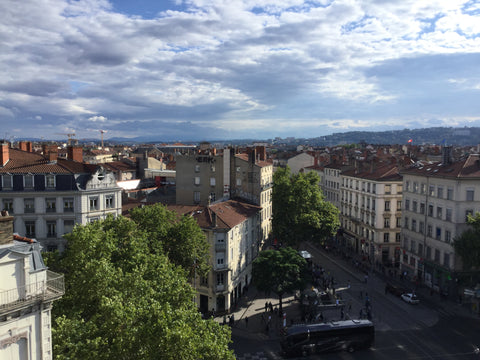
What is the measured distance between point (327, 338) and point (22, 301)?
26200 mm

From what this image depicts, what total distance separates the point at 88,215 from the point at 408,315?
36.1 m

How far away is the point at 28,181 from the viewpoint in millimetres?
43438

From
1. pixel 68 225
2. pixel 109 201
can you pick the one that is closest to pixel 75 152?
pixel 109 201

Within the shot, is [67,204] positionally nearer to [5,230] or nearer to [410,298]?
[5,230]

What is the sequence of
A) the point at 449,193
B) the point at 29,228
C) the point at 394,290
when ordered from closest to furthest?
the point at 29,228 < the point at 449,193 < the point at 394,290

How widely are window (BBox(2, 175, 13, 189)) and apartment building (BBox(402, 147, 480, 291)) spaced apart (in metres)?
49.9

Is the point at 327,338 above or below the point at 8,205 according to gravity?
below

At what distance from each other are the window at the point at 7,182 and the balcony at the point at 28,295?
100 ft

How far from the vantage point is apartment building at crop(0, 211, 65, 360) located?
15259 millimetres

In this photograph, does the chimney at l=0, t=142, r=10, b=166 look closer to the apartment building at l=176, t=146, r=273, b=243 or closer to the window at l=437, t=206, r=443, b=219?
the apartment building at l=176, t=146, r=273, b=243

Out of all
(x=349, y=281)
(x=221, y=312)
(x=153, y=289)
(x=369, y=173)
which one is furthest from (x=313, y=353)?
(x=369, y=173)

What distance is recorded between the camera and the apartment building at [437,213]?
48.4 metres

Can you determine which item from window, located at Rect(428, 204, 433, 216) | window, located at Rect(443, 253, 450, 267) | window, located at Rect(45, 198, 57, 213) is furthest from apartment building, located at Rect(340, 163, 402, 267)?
window, located at Rect(45, 198, 57, 213)

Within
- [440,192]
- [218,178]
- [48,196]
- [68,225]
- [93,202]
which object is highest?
[218,178]
